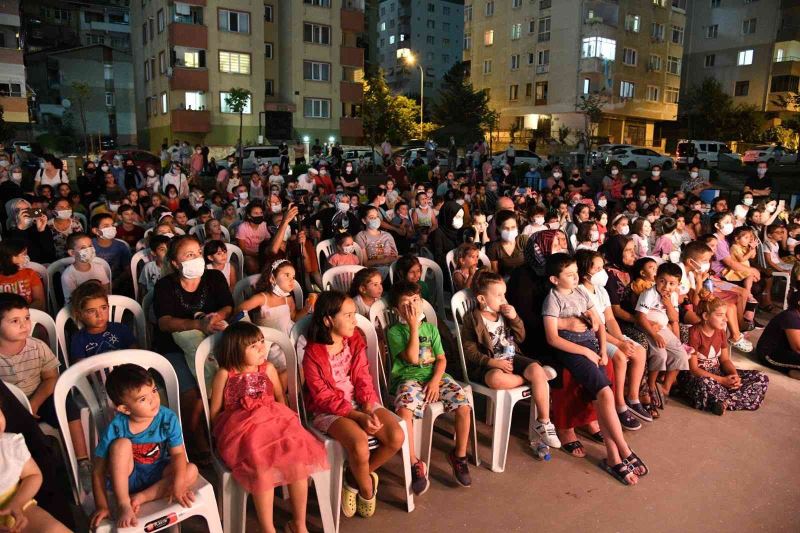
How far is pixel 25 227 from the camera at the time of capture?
614 cm

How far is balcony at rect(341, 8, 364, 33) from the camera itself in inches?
1335

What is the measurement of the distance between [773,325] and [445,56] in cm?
7429

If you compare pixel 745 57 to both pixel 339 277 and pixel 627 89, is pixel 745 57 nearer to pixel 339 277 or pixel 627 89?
pixel 627 89

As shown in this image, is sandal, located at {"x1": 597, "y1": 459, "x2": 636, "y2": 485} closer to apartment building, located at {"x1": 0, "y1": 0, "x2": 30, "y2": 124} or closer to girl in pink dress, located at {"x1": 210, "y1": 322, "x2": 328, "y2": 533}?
girl in pink dress, located at {"x1": 210, "y1": 322, "x2": 328, "y2": 533}

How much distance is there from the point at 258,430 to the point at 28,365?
147cm

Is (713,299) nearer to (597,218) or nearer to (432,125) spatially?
(597,218)

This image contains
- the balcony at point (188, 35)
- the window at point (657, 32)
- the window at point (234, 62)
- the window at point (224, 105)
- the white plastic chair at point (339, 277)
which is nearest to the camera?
the white plastic chair at point (339, 277)

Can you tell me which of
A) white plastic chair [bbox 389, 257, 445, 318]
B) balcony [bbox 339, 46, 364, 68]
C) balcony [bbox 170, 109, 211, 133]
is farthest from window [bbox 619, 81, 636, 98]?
white plastic chair [bbox 389, 257, 445, 318]

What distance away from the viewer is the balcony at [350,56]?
3425 centimetres

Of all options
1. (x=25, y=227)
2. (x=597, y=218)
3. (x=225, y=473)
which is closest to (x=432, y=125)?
(x=597, y=218)

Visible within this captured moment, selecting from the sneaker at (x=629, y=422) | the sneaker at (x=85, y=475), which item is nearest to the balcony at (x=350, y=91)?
the sneaker at (x=629, y=422)

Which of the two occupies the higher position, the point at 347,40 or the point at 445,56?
the point at 445,56

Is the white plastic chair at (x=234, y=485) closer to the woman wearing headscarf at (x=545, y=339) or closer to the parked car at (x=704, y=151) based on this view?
the woman wearing headscarf at (x=545, y=339)

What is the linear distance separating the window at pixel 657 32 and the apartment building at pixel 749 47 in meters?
5.24
